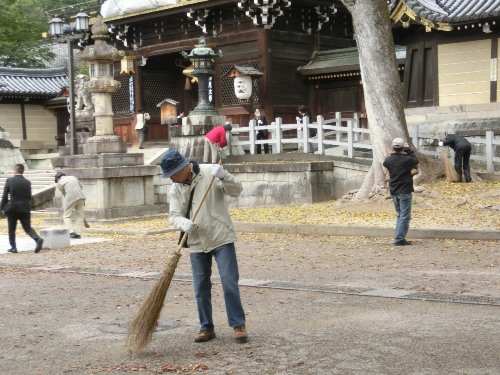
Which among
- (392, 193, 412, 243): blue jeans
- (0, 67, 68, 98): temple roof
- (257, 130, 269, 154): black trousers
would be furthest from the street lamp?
(0, 67, 68, 98): temple roof

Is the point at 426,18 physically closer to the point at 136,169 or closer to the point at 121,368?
the point at 136,169

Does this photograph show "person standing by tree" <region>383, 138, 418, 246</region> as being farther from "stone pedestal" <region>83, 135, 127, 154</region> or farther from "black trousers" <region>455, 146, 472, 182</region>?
"stone pedestal" <region>83, 135, 127, 154</region>

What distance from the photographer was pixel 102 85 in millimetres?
22125

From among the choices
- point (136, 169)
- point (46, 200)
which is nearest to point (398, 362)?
point (136, 169)

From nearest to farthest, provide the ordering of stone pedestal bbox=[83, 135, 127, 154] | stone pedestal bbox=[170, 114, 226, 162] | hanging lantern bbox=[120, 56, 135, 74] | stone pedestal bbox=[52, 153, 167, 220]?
stone pedestal bbox=[52, 153, 167, 220]
stone pedestal bbox=[83, 135, 127, 154]
stone pedestal bbox=[170, 114, 226, 162]
hanging lantern bbox=[120, 56, 135, 74]

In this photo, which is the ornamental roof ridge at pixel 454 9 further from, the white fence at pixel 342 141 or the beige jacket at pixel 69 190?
the beige jacket at pixel 69 190

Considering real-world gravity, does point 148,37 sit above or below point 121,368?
above

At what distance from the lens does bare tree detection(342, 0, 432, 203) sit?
19.4 meters

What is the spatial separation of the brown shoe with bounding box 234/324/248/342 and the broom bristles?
28.4 inches

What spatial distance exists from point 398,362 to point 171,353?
1975 mm

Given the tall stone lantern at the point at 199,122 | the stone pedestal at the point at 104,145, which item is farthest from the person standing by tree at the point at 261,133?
the stone pedestal at the point at 104,145

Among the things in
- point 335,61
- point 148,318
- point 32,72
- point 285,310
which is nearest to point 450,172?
point 335,61

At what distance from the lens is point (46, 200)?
26.5 meters

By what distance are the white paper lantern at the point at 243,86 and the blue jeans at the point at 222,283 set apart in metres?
21.6
